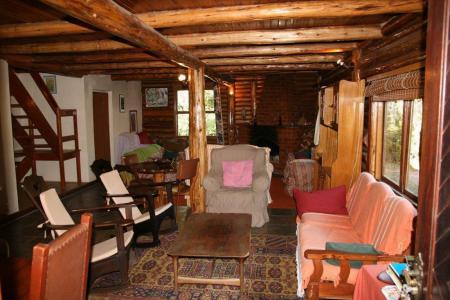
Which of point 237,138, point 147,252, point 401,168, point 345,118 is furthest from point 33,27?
point 237,138

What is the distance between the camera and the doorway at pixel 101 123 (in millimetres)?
8027

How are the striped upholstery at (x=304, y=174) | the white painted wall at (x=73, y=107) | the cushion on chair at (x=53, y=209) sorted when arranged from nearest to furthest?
the cushion on chair at (x=53, y=209) < the striped upholstery at (x=304, y=174) < the white painted wall at (x=73, y=107)

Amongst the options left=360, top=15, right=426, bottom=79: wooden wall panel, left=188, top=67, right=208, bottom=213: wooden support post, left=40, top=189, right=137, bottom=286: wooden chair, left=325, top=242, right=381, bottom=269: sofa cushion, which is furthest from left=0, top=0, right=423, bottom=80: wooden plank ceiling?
left=325, top=242, right=381, bottom=269: sofa cushion

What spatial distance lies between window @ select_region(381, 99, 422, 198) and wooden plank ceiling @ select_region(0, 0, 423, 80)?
836mm

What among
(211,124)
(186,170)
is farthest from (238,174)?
(211,124)

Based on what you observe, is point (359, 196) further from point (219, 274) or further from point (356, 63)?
point (356, 63)

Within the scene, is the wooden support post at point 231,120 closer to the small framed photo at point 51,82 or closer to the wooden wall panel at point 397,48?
the small framed photo at point 51,82

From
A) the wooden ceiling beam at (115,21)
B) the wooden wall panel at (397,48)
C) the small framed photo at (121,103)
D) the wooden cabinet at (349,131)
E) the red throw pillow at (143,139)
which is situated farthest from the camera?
the red throw pillow at (143,139)

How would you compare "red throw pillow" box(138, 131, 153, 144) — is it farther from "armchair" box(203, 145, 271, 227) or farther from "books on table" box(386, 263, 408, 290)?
"books on table" box(386, 263, 408, 290)

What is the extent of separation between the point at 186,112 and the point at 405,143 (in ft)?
25.4

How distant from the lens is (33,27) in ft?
10.5

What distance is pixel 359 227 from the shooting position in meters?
3.07

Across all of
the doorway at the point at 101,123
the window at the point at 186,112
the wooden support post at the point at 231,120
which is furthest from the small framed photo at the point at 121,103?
the wooden support post at the point at 231,120

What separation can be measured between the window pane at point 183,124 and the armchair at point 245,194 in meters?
5.42
